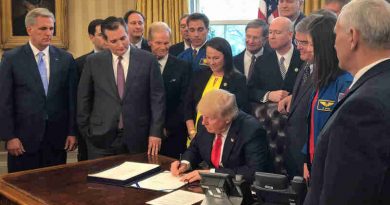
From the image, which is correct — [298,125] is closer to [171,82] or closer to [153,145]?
[153,145]

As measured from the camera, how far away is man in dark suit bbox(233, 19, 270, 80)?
A: 12.5ft

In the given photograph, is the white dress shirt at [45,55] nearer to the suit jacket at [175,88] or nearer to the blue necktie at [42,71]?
the blue necktie at [42,71]

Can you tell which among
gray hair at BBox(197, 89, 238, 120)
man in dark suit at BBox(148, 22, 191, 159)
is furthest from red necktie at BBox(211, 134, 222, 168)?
man in dark suit at BBox(148, 22, 191, 159)

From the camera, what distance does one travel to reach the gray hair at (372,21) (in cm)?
140

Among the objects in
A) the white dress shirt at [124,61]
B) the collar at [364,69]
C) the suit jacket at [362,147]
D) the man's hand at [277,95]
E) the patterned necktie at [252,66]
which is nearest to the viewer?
the suit jacket at [362,147]

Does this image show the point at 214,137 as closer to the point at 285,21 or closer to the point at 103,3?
the point at 285,21

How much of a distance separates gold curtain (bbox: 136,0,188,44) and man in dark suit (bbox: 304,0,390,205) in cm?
449

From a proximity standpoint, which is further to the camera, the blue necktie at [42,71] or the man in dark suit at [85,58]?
the man in dark suit at [85,58]

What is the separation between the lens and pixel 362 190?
4.36 feet

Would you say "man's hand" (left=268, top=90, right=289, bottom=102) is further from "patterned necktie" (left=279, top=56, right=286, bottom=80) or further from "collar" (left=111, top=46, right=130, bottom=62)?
"collar" (left=111, top=46, right=130, bottom=62)

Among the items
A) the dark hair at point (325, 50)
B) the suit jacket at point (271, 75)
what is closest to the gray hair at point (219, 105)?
the dark hair at point (325, 50)

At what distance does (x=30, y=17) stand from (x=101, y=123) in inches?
42.0

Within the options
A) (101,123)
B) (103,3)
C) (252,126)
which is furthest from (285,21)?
(103,3)

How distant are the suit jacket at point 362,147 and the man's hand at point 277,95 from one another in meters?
1.85
